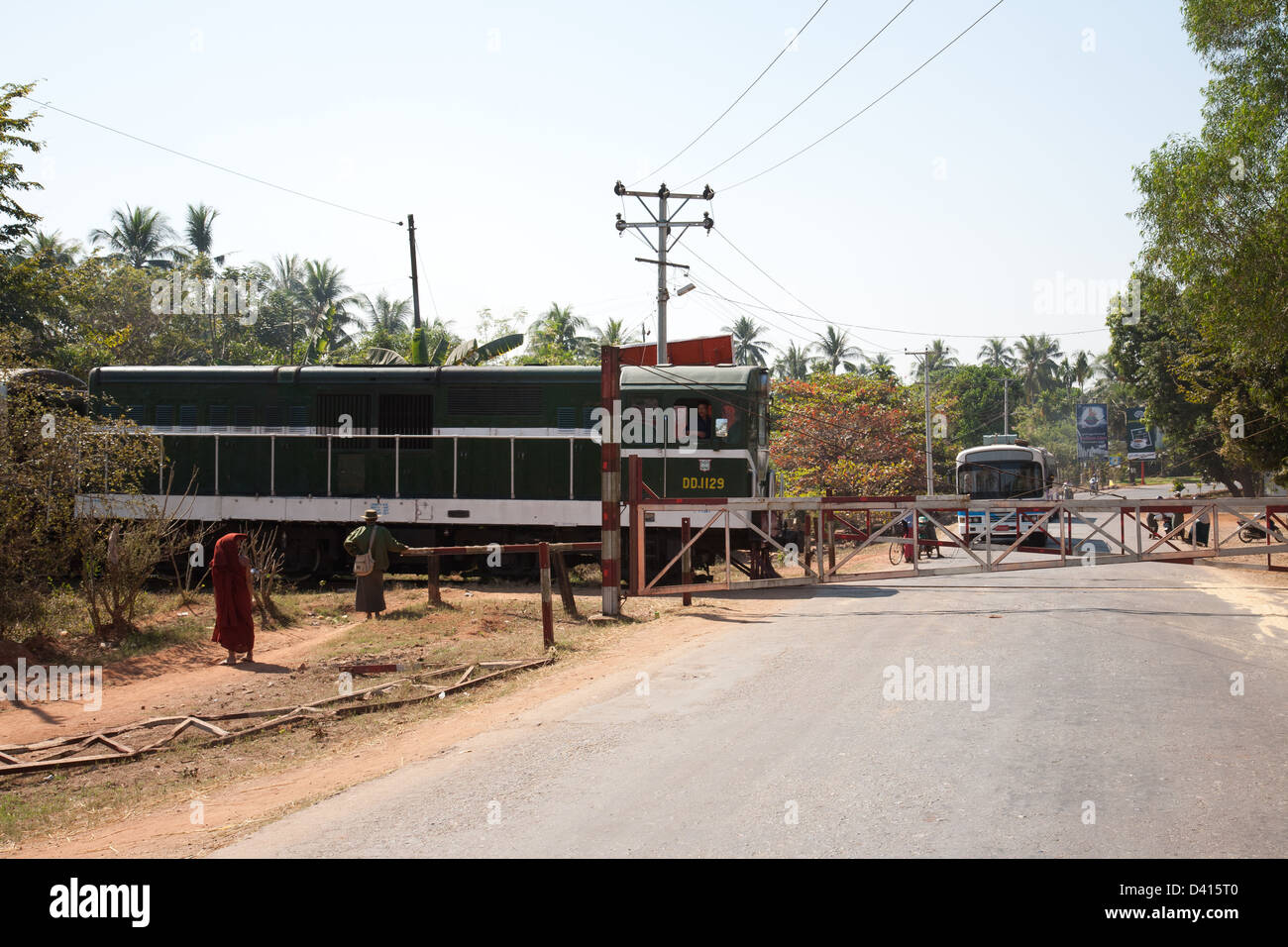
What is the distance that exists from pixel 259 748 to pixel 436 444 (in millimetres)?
12383

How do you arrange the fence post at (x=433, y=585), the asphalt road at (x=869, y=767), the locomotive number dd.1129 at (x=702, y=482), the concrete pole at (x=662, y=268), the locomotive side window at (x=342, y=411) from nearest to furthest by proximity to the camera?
1. the asphalt road at (x=869, y=767)
2. the fence post at (x=433, y=585)
3. the locomotive number dd.1129 at (x=702, y=482)
4. the locomotive side window at (x=342, y=411)
5. the concrete pole at (x=662, y=268)

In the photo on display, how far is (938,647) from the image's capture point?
12.1m

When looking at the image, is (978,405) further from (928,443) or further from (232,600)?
(232,600)

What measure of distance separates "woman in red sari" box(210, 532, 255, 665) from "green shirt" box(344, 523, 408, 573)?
9.17 ft

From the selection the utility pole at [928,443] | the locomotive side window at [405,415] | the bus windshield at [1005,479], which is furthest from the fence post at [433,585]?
the utility pole at [928,443]

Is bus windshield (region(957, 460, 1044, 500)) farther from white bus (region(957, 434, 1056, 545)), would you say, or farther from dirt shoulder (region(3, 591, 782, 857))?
dirt shoulder (region(3, 591, 782, 857))

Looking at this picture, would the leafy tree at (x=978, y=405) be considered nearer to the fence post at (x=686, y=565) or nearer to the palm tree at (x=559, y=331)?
the palm tree at (x=559, y=331)

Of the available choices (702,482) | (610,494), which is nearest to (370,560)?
(610,494)

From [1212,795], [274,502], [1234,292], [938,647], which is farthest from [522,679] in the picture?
[1234,292]

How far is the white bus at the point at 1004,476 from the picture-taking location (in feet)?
105

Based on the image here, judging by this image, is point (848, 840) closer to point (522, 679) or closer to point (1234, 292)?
point (522, 679)

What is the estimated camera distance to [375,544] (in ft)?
52.0

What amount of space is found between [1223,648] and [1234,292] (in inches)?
380

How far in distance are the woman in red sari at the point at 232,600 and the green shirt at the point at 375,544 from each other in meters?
2.80
